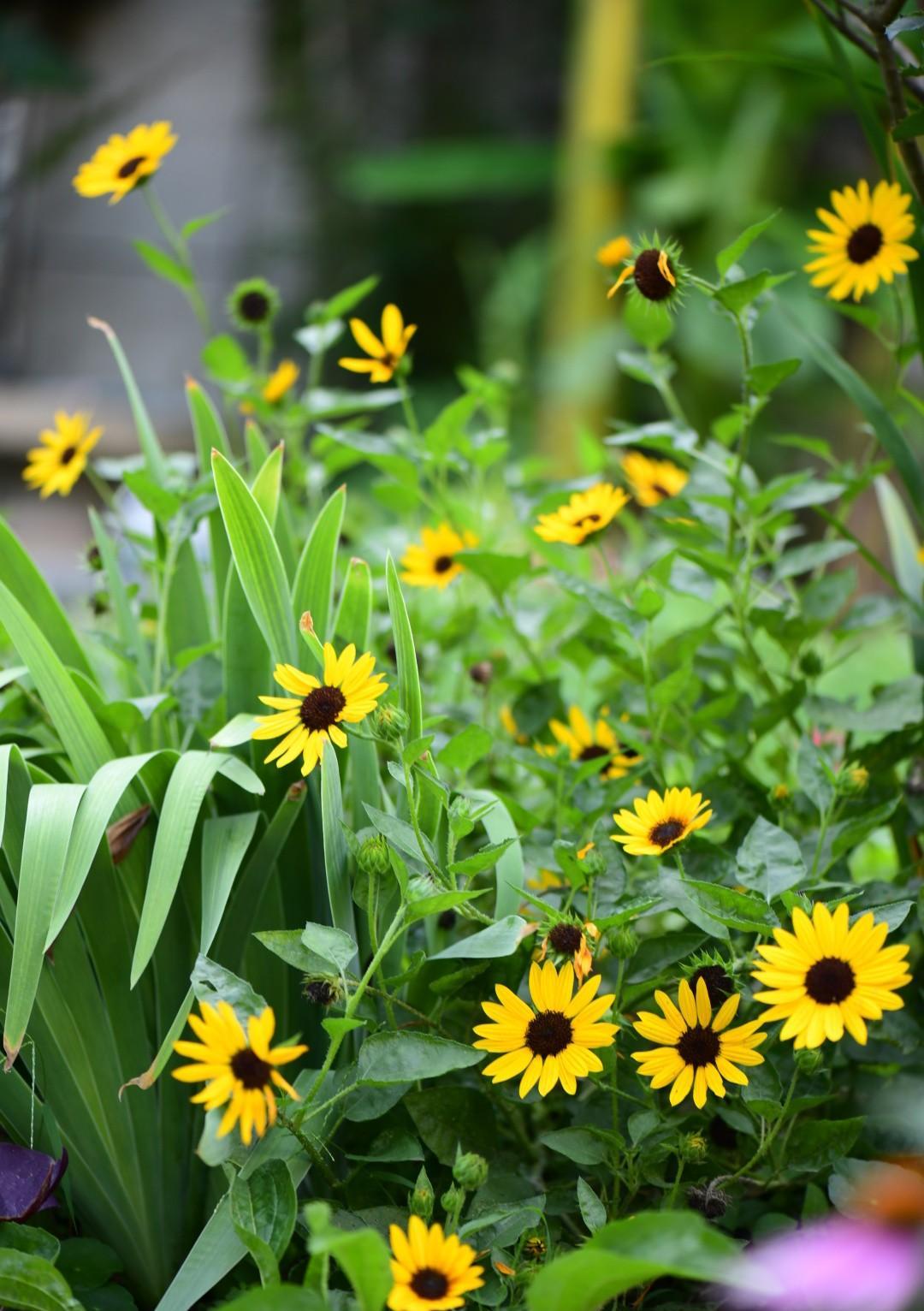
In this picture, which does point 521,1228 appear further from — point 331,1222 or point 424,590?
point 424,590

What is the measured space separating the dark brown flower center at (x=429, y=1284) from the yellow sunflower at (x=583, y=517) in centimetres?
41

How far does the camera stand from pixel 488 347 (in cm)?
420

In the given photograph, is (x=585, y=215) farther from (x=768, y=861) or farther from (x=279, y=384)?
(x=768, y=861)

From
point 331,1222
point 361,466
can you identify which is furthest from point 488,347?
point 331,1222

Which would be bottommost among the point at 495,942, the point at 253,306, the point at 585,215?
the point at 495,942

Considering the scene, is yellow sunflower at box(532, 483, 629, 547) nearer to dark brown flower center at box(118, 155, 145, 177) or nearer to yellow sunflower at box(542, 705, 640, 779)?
yellow sunflower at box(542, 705, 640, 779)

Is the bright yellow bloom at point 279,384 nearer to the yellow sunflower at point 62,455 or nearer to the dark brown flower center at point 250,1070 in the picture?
the yellow sunflower at point 62,455

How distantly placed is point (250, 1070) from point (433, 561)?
0.42m

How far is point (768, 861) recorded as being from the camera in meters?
0.60

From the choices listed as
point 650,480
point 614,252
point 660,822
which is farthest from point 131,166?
point 660,822

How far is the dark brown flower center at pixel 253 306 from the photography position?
0.92m

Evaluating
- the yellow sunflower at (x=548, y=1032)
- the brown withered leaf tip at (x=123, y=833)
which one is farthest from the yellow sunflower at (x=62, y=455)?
the yellow sunflower at (x=548, y=1032)

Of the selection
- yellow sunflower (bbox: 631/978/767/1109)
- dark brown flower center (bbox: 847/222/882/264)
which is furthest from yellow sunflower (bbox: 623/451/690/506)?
yellow sunflower (bbox: 631/978/767/1109)

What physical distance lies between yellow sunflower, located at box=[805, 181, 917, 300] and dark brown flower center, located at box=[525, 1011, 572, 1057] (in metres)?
0.46
